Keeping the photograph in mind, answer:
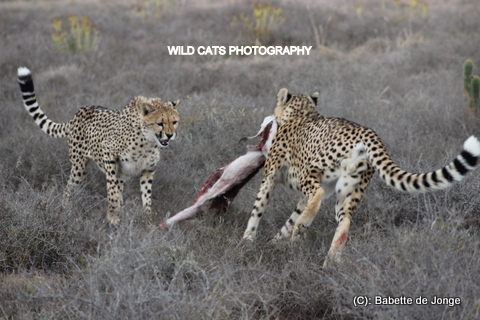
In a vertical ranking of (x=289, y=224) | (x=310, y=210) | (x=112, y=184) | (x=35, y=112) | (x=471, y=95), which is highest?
(x=35, y=112)

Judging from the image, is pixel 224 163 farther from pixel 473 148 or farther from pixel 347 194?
pixel 473 148

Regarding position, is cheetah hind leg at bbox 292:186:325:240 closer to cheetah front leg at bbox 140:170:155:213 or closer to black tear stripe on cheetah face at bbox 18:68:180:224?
black tear stripe on cheetah face at bbox 18:68:180:224

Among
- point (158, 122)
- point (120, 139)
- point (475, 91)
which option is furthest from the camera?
point (475, 91)

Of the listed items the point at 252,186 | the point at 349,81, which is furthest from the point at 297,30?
the point at 252,186

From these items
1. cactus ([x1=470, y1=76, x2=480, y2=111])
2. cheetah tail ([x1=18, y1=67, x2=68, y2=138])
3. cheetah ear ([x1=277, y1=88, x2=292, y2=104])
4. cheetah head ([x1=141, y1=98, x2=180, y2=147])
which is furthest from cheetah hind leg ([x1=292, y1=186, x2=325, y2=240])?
cactus ([x1=470, y1=76, x2=480, y2=111])

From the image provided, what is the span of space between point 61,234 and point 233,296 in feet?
4.67

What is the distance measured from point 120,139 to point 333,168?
6.20 ft

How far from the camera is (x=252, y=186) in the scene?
5.45m

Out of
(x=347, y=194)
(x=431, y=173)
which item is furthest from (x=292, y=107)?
(x=431, y=173)

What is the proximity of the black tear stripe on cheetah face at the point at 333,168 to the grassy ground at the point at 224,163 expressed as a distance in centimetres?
17

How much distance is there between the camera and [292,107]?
4.55m

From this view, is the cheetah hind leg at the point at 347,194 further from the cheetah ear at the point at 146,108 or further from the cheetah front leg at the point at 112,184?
the cheetah front leg at the point at 112,184

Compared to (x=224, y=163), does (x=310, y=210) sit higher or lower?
higher

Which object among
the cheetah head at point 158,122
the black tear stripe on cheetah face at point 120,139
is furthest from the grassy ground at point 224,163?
the cheetah head at point 158,122
